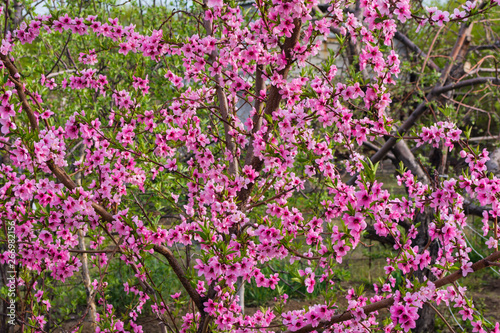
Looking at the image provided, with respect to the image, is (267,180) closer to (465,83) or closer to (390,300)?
(390,300)

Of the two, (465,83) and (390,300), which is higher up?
(465,83)

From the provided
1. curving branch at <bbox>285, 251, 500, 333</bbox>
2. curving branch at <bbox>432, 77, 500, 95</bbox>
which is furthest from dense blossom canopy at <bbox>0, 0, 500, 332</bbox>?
curving branch at <bbox>432, 77, 500, 95</bbox>

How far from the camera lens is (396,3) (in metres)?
2.35

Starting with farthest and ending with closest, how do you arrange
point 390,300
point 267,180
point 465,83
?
point 465,83 < point 267,180 < point 390,300

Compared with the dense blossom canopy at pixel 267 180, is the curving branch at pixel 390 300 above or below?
below

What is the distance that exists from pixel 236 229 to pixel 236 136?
658mm

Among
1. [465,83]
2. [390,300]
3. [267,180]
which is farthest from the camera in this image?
[465,83]

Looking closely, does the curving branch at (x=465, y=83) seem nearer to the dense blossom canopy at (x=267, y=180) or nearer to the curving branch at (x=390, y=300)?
the dense blossom canopy at (x=267, y=180)

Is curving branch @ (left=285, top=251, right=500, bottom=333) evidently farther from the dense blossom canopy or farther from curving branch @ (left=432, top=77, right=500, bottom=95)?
curving branch @ (left=432, top=77, right=500, bottom=95)

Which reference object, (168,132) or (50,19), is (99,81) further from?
(168,132)

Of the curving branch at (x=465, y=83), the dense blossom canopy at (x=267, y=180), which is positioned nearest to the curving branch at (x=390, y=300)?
the dense blossom canopy at (x=267, y=180)

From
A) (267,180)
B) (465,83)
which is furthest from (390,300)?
(465,83)

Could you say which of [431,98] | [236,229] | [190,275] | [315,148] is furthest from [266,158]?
[431,98]

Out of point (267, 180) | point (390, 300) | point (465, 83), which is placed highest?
point (465, 83)
